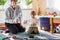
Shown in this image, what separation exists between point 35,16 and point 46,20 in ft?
0.37

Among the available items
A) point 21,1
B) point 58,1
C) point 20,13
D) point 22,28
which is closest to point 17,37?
point 22,28

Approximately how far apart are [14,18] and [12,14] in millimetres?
44

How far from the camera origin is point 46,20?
5.71 ft

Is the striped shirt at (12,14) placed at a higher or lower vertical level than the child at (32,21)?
higher

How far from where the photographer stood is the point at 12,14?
1.74m

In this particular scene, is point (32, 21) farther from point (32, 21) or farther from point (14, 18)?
point (14, 18)

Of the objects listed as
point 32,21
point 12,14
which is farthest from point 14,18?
point 32,21

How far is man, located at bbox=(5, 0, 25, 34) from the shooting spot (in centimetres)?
174

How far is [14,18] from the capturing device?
175 cm

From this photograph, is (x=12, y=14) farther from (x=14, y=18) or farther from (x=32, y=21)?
(x=32, y=21)

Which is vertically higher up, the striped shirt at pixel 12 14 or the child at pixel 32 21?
the striped shirt at pixel 12 14

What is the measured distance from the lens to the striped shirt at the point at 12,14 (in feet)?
5.70

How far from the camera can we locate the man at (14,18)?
174 centimetres

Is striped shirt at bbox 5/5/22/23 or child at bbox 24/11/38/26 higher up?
striped shirt at bbox 5/5/22/23
